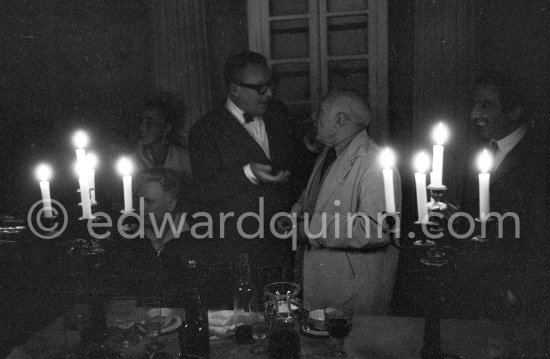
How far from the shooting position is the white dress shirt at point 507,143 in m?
3.20

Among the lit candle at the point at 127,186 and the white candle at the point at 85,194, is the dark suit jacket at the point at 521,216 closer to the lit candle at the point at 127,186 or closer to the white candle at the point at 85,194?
the lit candle at the point at 127,186

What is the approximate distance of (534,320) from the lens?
1927 millimetres

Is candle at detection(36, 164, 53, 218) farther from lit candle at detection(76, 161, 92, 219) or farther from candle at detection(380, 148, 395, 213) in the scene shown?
candle at detection(380, 148, 395, 213)

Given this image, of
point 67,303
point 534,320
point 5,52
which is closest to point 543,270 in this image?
point 534,320

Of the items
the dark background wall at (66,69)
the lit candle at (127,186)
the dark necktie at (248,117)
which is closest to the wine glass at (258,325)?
the lit candle at (127,186)

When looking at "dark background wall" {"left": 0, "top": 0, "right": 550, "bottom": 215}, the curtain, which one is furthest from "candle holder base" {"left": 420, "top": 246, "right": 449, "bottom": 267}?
the curtain

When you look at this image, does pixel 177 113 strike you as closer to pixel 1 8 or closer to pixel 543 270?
pixel 1 8

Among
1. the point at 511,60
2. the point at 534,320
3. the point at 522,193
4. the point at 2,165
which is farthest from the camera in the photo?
the point at 2,165

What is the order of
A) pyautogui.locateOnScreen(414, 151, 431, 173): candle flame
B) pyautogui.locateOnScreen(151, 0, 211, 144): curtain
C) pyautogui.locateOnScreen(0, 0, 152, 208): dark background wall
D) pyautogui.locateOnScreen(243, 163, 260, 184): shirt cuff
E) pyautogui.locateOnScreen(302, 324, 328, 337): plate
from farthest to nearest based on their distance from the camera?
pyautogui.locateOnScreen(0, 0, 152, 208): dark background wall, pyautogui.locateOnScreen(151, 0, 211, 144): curtain, pyautogui.locateOnScreen(243, 163, 260, 184): shirt cuff, pyautogui.locateOnScreen(302, 324, 328, 337): plate, pyautogui.locateOnScreen(414, 151, 431, 173): candle flame

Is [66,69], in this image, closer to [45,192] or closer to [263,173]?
[263,173]

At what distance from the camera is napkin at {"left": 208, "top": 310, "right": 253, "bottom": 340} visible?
7.41ft

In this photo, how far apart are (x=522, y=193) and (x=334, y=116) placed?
117 centimetres

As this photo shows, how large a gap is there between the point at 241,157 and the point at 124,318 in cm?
142

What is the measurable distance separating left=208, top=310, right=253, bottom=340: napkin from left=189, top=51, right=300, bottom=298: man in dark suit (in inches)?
46.1
